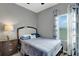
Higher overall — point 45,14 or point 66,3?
point 66,3

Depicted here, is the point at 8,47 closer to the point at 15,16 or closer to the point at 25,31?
the point at 25,31

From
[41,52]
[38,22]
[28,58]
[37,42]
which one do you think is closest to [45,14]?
[38,22]

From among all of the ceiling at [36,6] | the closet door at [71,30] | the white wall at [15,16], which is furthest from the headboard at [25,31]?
the closet door at [71,30]

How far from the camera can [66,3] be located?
1430 millimetres

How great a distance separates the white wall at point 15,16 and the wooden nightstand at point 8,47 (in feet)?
0.26

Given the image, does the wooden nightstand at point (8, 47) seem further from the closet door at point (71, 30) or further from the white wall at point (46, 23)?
the closet door at point (71, 30)

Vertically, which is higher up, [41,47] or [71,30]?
[71,30]

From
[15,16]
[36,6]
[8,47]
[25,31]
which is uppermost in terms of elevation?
[36,6]

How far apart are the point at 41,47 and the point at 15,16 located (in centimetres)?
63

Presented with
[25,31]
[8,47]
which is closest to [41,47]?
[25,31]

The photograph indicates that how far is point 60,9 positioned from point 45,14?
0.25 metres

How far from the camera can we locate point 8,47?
4.82 ft

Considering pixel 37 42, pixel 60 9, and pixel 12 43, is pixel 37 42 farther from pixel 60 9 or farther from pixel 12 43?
pixel 60 9

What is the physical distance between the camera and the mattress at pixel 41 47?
136cm
